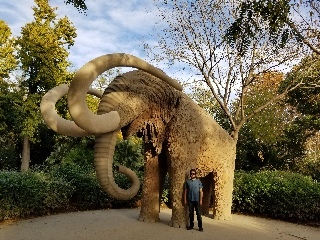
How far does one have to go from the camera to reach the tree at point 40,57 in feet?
65.0

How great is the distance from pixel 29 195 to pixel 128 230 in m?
3.30

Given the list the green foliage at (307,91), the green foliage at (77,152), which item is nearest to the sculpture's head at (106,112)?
the green foliage at (77,152)

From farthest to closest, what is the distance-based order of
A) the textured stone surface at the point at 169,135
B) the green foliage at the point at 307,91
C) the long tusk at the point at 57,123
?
the green foliage at the point at 307,91, the textured stone surface at the point at 169,135, the long tusk at the point at 57,123

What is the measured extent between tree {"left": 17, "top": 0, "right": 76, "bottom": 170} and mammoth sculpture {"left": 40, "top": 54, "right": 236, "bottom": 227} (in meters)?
13.7

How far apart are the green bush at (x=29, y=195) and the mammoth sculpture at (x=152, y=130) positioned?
2997mm

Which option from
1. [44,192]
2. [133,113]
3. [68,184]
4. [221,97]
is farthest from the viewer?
[221,97]

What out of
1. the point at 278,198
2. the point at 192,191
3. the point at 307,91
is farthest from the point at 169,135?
the point at 307,91

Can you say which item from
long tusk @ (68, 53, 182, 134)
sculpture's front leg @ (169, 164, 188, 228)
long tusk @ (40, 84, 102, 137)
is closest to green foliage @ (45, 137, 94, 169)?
sculpture's front leg @ (169, 164, 188, 228)

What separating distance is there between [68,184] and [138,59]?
5.88 meters

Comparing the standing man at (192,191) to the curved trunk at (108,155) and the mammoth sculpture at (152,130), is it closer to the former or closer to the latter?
the mammoth sculpture at (152,130)

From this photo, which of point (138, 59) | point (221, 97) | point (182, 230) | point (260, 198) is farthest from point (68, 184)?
point (221, 97)

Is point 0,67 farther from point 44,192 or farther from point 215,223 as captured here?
point 215,223

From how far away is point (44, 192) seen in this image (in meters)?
9.14

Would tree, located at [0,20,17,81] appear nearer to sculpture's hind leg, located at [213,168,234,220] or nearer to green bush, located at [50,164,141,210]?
green bush, located at [50,164,141,210]
